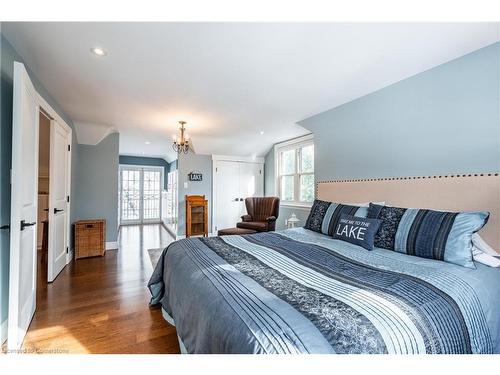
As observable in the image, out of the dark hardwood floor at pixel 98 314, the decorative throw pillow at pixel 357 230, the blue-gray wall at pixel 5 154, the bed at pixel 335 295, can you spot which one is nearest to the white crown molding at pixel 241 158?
the dark hardwood floor at pixel 98 314

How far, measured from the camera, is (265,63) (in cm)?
215

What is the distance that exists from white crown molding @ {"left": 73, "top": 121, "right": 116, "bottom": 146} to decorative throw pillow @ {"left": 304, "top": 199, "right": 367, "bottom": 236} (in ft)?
12.3

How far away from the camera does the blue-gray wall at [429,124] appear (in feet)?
6.27

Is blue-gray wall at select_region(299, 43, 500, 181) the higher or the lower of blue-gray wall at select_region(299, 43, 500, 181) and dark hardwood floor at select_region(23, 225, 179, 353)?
the higher

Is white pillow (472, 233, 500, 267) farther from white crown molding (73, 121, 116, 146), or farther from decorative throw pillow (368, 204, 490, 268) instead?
white crown molding (73, 121, 116, 146)

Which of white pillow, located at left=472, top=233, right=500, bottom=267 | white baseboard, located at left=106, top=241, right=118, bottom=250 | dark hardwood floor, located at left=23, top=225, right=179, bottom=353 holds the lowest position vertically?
dark hardwood floor, located at left=23, top=225, right=179, bottom=353

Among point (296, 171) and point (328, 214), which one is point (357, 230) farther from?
point (296, 171)

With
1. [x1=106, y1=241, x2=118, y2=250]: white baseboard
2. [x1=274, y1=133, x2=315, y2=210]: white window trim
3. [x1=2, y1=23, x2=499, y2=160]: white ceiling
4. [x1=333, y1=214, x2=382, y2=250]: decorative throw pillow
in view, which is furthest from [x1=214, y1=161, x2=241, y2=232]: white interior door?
[x1=333, y1=214, x2=382, y2=250]: decorative throw pillow

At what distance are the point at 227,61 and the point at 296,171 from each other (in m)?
3.06

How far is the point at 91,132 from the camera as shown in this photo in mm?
4184

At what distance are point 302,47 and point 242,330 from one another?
6.52 feet

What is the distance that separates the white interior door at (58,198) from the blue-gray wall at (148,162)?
164 inches

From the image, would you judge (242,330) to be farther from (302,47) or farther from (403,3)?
(302,47)

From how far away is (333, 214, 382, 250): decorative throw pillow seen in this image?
202 centimetres
